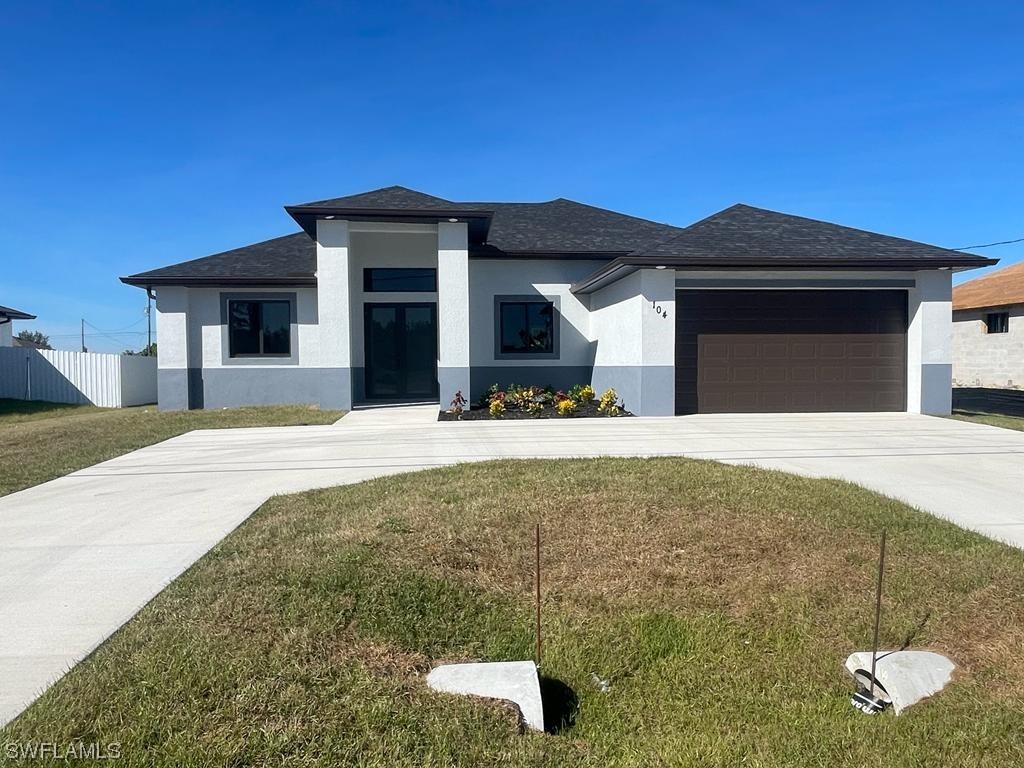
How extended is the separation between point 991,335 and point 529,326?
20.4 metres

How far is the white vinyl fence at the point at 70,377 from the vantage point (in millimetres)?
21078

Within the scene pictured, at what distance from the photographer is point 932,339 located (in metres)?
15.1

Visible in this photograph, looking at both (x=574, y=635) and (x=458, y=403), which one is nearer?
(x=574, y=635)

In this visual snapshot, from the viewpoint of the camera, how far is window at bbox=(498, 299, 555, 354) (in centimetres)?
1872

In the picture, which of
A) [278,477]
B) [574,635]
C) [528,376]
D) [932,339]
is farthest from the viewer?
[528,376]

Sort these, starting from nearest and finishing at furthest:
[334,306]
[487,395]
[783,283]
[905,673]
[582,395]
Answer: [905,673] → [783,283] → [334,306] → [582,395] → [487,395]

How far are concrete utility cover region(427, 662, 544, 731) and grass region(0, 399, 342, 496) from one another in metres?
7.12

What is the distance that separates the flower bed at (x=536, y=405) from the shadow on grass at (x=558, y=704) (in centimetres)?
1125

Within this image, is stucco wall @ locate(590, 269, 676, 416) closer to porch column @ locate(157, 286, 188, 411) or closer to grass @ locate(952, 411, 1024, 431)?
grass @ locate(952, 411, 1024, 431)

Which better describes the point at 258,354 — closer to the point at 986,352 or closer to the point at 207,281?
the point at 207,281

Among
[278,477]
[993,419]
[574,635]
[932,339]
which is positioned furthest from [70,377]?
[993,419]

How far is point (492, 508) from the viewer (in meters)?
6.20

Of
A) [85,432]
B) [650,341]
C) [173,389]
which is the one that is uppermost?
[650,341]

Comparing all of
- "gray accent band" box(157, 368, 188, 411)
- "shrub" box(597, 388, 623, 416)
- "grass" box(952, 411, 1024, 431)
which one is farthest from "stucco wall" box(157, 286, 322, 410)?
"grass" box(952, 411, 1024, 431)
